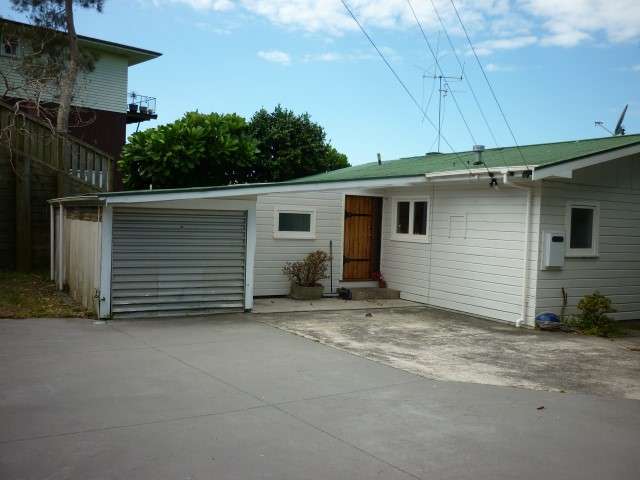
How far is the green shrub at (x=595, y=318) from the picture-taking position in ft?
32.9

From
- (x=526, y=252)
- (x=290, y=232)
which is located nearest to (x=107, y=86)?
(x=290, y=232)

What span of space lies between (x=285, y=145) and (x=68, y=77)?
7.72 metres

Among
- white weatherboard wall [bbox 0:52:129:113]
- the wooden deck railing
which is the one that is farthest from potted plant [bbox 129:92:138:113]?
the wooden deck railing

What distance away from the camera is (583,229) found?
11.1m

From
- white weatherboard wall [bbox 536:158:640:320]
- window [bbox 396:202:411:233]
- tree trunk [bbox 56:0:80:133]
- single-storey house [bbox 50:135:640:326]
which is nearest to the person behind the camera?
single-storey house [bbox 50:135:640:326]

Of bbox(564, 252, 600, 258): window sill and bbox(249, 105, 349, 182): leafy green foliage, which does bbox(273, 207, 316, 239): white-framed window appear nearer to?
bbox(564, 252, 600, 258): window sill

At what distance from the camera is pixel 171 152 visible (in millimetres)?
17594

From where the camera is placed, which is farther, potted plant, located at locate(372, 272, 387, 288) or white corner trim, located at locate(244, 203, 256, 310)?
potted plant, located at locate(372, 272, 387, 288)

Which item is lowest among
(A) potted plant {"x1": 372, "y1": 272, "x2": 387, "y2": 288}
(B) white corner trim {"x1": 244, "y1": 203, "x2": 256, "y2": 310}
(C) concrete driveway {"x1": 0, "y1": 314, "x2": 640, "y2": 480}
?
(C) concrete driveway {"x1": 0, "y1": 314, "x2": 640, "y2": 480}

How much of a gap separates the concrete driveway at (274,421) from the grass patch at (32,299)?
198cm

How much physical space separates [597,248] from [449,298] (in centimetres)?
292

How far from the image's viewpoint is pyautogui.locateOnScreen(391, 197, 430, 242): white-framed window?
12938 mm

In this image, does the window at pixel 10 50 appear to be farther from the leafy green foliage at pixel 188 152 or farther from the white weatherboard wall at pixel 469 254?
the white weatherboard wall at pixel 469 254

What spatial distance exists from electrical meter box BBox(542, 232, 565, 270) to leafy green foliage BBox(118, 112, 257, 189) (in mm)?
10807
